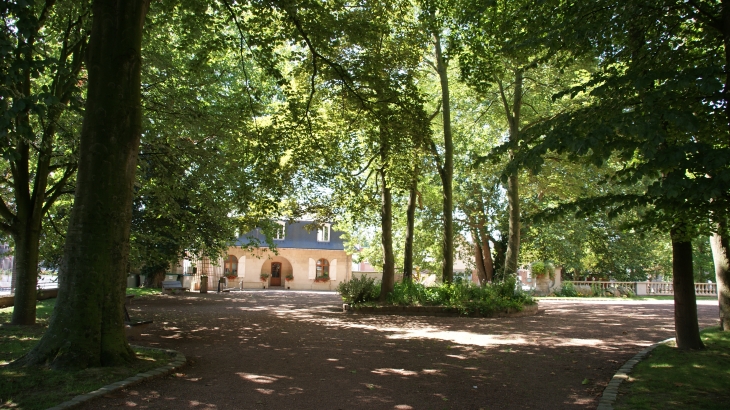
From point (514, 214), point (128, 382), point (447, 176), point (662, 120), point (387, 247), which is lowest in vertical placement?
point (128, 382)

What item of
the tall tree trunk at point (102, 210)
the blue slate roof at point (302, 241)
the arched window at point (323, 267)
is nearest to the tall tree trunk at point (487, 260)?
the blue slate roof at point (302, 241)

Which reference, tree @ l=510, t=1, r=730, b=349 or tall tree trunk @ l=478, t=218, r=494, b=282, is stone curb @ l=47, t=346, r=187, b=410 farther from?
tall tree trunk @ l=478, t=218, r=494, b=282

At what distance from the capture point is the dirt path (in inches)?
228

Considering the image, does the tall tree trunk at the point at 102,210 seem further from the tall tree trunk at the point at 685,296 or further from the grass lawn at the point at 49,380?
the tall tree trunk at the point at 685,296

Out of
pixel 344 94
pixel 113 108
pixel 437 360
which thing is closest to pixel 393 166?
pixel 344 94

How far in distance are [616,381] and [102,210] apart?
6911 millimetres

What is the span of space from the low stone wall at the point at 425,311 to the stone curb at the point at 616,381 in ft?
23.3

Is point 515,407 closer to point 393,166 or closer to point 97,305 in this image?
point 97,305

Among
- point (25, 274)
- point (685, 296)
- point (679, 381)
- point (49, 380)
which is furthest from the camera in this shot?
point (25, 274)

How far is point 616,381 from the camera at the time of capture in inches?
254

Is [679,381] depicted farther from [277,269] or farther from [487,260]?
[277,269]

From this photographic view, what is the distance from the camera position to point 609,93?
19.8 ft

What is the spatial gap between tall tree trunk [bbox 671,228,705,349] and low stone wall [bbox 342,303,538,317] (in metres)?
7.38

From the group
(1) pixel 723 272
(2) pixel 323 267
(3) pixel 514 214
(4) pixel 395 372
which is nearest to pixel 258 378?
(4) pixel 395 372
